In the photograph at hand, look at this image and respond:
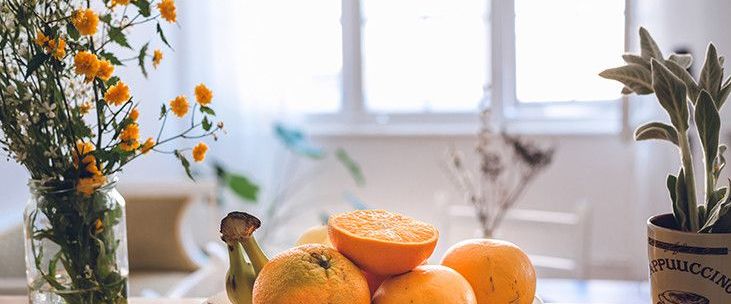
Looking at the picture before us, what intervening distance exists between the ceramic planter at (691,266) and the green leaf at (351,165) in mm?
2828

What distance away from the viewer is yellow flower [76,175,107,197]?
2.74 ft

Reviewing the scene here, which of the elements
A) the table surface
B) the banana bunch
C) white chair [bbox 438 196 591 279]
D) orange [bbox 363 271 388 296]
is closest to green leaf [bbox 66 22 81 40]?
the banana bunch

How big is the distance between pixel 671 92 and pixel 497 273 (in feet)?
0.78

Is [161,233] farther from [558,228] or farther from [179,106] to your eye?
[179,106]

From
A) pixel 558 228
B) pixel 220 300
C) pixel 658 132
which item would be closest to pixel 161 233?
pixel 558 228

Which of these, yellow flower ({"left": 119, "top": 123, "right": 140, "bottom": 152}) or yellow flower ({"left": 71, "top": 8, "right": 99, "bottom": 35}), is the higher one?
yellow flower ({"left": 71, "top": 8, "right": 99, "bottom": 35})

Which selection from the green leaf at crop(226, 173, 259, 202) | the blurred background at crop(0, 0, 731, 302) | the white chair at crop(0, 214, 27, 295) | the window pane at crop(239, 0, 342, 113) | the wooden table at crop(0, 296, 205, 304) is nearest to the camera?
the wooden table at crop(0, 296, 205, 304)

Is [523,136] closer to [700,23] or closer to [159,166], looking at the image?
[700,23]

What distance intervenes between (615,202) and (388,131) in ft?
3.47

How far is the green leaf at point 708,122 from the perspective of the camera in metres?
0.79

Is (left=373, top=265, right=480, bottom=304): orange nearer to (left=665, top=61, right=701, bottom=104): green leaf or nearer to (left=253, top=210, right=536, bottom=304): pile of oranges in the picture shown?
(left=253, top=210, right=536, bottom=304): pile of oranges

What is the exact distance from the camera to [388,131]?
3953 millimetres

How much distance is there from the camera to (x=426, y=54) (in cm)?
404

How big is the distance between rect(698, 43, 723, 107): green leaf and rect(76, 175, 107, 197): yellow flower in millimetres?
601
